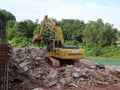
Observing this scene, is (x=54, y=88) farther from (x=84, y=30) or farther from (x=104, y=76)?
(x=84, y=30)

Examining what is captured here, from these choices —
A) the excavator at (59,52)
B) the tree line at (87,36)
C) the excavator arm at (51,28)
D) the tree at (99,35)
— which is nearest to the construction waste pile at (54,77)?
the excavator at (59,52)

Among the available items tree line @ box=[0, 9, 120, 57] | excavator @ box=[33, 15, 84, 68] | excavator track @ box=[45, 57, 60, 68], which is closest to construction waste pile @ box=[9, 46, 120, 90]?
excavator track @ box=[45, 57, 60, 68]

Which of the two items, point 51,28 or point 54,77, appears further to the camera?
point 51,28

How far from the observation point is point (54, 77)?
21.6 metres

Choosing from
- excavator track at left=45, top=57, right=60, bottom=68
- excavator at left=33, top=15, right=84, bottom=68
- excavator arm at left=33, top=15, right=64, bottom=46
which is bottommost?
excavator track at left=45, top=57, right=60, bottom=68

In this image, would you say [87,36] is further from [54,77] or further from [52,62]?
[54,77]

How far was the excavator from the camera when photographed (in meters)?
23.5

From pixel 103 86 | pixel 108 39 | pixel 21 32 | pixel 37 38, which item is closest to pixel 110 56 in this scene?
pixel 108 39

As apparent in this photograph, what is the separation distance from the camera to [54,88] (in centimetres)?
2030

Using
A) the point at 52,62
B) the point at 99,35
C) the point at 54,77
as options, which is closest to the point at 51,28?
the point at 52,62

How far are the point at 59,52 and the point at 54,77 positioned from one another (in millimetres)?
2745

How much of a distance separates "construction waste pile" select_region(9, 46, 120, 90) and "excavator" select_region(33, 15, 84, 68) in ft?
2.80

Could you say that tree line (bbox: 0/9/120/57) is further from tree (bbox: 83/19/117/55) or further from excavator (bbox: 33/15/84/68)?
excavator (bbox: 33/15/84/68)

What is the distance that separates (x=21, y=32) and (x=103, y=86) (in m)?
38.9
